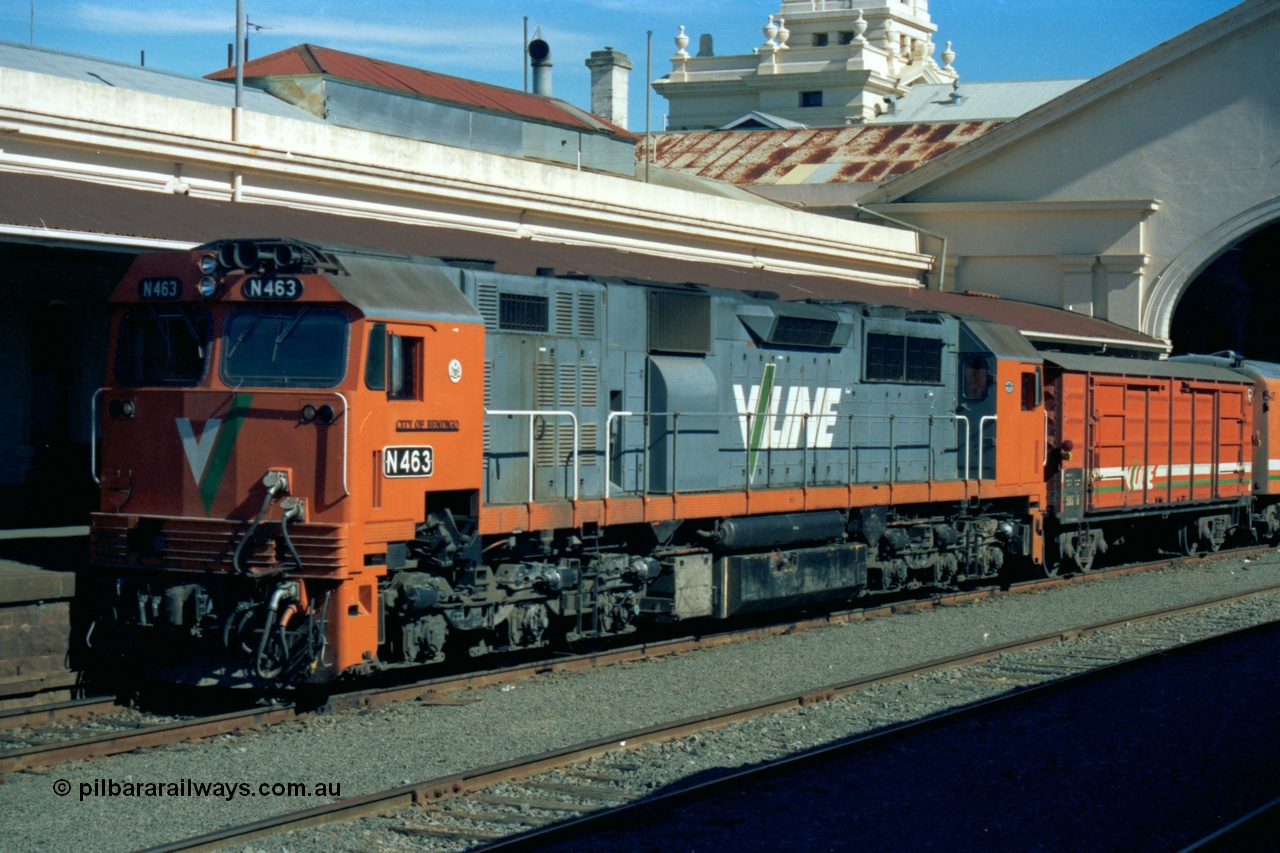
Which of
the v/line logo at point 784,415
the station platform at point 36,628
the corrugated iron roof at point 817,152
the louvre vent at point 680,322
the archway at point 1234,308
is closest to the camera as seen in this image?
the station platform at point 36,628

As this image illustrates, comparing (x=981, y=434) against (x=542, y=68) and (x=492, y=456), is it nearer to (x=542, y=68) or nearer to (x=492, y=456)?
(x=492, y=456)

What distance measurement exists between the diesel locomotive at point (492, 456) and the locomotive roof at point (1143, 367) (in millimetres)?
2158

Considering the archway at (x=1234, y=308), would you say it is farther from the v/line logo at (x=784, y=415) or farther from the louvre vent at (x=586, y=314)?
the louvre vent at (x=586, y=314)

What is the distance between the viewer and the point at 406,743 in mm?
9508

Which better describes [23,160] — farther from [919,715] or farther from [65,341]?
[919,715]

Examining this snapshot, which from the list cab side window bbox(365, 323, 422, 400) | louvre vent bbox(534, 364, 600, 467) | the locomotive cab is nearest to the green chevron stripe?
louvre vent bbox(534, 364, 600, 467)

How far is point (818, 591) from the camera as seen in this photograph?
50.0 ft

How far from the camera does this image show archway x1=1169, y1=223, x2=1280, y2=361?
37531mm

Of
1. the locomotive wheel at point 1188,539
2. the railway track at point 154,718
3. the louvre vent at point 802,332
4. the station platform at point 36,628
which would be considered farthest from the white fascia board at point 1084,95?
the station platform at point 36,628

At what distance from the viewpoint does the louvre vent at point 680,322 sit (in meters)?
13.3

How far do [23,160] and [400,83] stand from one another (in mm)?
11136

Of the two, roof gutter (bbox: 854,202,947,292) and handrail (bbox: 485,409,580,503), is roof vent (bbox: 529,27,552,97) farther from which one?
handrail (bbox: 485,409,580,503)

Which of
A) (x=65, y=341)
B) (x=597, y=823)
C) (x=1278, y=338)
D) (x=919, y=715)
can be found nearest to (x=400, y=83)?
(x=65, y=341)

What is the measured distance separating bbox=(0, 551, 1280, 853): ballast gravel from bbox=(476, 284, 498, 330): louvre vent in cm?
309
